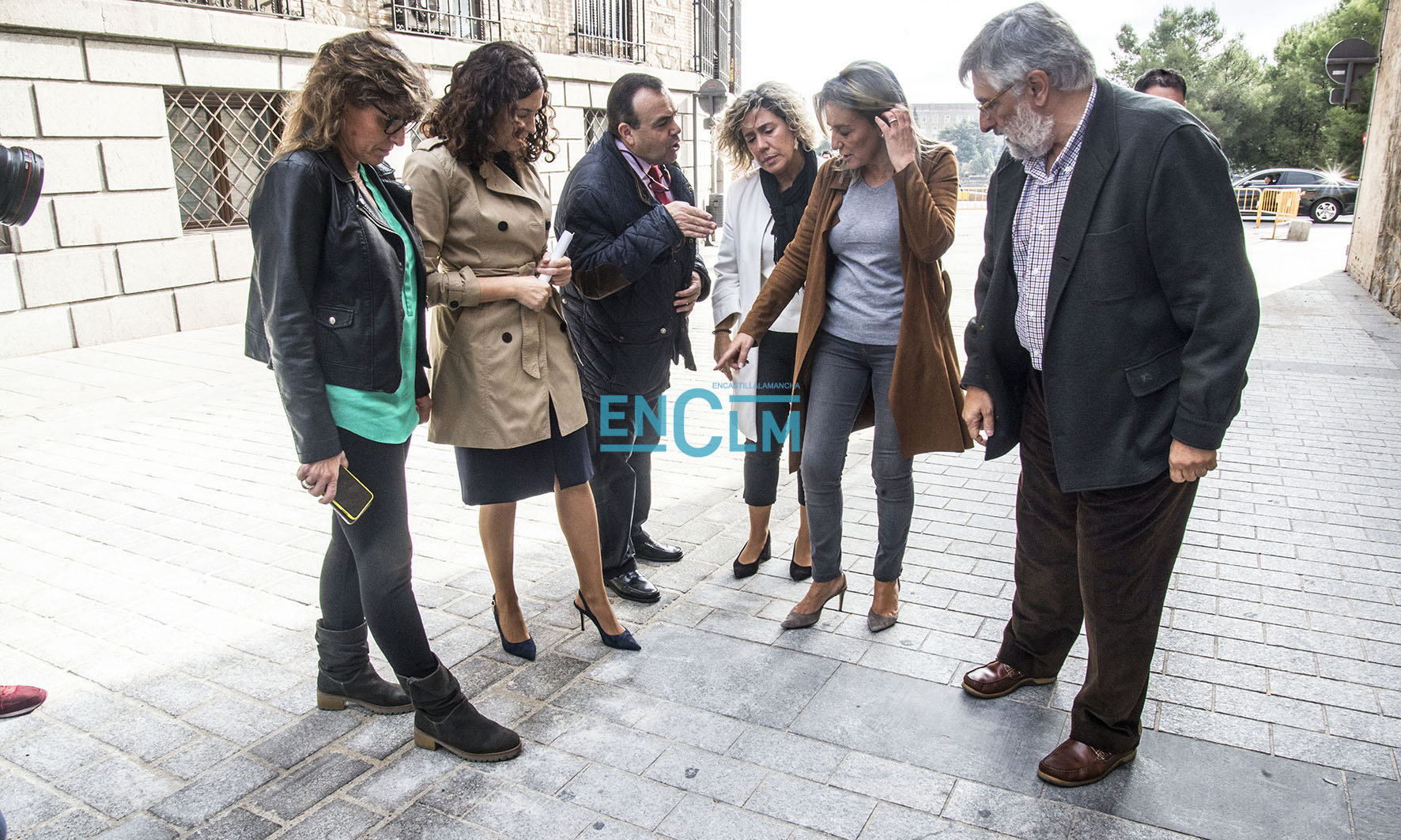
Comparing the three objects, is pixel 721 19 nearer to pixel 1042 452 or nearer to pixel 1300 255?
pixel 1300 255

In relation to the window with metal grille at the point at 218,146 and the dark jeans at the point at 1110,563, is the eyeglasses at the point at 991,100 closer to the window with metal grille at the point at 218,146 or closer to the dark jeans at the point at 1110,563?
the dark jeans at the point at 1110,563

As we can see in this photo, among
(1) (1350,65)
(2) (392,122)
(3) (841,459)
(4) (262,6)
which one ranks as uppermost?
(4) (262,6)

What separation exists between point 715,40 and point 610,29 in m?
6.28

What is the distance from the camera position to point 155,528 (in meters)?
4.65

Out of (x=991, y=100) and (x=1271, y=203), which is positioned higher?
(x=991, y=100)

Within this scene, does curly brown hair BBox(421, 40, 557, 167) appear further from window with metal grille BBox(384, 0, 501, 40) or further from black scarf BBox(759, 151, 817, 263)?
window with metal grille BBox(384, 0, 501, 40)

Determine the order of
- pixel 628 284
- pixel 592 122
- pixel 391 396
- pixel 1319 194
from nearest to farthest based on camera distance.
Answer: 1. pixel 391 396
2. pixel 628 284
3. pixel 592 122
4. pixel 1319 194

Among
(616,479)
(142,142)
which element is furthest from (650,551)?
(142,142)

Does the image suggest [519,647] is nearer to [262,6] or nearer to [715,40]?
[262,6]

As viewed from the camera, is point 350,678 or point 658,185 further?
point 658,185

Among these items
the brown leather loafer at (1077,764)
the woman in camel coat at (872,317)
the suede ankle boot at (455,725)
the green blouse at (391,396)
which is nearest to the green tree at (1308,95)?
the woman in camel coat at (872,317)

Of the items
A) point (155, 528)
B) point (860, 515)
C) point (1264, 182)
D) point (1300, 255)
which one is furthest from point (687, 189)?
point (1264, 182)

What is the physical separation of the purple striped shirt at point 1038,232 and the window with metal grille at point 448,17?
1088 centimetres

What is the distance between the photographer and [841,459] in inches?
140
